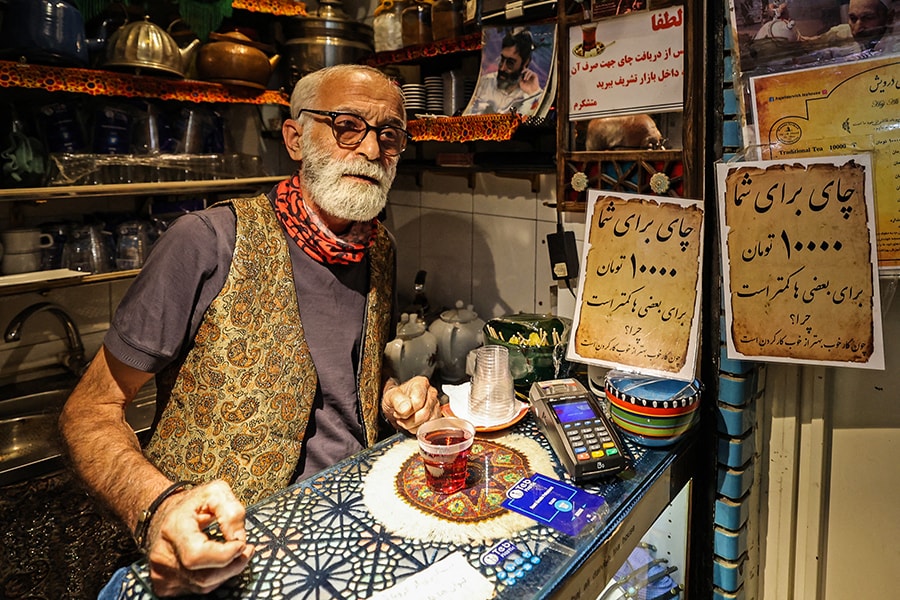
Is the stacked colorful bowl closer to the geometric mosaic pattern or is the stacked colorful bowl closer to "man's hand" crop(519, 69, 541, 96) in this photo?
the geometric mosaic pattern

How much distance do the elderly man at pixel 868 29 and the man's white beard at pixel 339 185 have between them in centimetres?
92

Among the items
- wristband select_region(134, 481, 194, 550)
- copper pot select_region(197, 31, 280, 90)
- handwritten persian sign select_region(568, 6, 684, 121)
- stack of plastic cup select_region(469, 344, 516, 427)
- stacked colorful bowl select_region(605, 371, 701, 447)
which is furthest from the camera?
copper pot select_region(197, 31, 280, 90)

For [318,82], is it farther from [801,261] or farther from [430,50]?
[801,261]

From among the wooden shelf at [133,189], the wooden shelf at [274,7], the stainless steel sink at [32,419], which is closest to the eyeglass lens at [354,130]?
the wooden shelf at [133,189]

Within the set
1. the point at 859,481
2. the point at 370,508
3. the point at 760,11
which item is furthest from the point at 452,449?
the point at 760,11

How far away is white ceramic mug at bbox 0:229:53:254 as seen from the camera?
1909 millimetres

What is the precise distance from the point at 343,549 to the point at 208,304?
0.63 m

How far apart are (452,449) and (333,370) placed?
51 centimetres

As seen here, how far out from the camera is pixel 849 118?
950 mm

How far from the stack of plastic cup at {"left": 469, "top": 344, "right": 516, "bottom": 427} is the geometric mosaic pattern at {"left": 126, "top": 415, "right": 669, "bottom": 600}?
0.86ft

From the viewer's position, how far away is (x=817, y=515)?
1.13m

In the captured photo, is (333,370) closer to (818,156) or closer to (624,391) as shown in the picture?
(624,391)

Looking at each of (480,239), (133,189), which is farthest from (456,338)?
(133,189)

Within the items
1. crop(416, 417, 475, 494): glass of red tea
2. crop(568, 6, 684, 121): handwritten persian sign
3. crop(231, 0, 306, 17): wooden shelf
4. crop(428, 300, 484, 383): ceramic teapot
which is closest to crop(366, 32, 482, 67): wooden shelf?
crop(231, 0, 306, 17): wooden shelf
